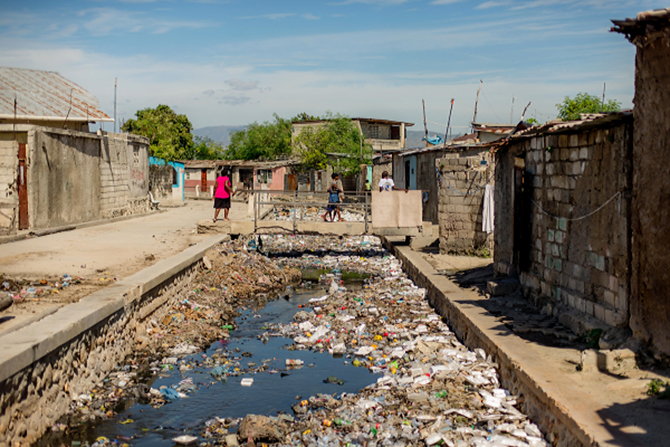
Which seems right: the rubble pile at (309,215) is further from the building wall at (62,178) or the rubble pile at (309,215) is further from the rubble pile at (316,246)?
the building wall at (62,178)

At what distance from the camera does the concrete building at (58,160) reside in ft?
53.3

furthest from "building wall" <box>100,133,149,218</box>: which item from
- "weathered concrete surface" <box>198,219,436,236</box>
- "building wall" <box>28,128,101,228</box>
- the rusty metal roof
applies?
the rusty metal roof

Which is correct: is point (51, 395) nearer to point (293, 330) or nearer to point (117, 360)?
point (117, 360)

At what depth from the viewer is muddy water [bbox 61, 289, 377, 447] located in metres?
6.67

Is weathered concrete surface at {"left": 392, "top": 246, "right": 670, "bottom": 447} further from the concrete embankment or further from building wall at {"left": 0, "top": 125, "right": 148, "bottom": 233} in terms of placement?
building wall at {"left": 0, "top": 125, "right": 148, "bottom": 233}

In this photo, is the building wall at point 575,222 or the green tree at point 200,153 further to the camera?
the green tree at point 200,153

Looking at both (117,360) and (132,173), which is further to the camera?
(132,173)

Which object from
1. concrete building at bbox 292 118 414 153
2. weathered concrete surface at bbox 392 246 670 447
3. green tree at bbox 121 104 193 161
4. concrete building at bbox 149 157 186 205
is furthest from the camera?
concrete building at bbox 292 118 414 153

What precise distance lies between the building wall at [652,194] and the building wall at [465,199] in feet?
26.2

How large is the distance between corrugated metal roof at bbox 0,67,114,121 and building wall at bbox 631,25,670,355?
57.6 feet

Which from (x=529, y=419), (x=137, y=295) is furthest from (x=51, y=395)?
(x=529, y=419)

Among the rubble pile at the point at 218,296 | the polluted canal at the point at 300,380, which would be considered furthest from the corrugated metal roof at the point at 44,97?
the polluted canal at the point at 300,380

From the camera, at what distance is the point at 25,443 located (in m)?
5.98

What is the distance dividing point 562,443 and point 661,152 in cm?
268
